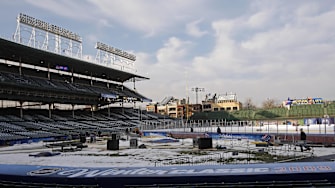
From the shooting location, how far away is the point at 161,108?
148125 millimetres

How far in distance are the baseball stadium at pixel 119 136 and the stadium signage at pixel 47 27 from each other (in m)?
0.22

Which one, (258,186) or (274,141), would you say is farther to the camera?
(274,141)

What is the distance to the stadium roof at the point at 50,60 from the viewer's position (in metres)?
54.7

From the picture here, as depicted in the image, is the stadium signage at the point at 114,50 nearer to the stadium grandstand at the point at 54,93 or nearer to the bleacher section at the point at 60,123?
the stadium grandstand at the point at 54,93

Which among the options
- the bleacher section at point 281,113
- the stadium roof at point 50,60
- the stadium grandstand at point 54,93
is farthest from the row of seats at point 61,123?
the bleacher section at point 281,113

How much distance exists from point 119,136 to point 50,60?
2994 centimetres

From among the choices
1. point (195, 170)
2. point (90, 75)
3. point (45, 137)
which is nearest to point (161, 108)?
point (90, 75)

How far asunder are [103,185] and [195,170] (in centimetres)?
319

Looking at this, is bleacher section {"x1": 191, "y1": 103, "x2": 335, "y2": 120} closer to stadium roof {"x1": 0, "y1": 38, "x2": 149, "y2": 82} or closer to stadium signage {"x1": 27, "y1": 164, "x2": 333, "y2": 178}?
stadium roof {"x1": 0, "y1": 38, "x2": 149, "y2": 82}

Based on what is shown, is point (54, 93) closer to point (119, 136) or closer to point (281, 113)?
point (119, 136)

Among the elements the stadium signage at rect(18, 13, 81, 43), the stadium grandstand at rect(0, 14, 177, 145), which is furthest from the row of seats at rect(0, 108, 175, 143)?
the stadium signage at rect(18, 13, 81, 43)

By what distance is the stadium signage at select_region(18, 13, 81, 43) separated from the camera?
5796 centimetres

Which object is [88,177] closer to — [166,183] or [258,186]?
[166,183]

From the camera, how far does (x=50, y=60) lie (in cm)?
6366
